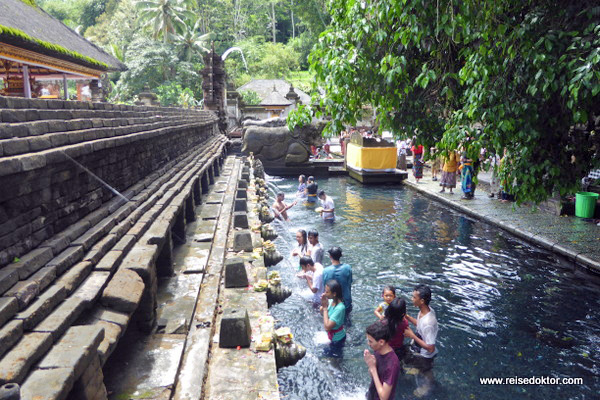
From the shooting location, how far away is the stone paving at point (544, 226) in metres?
9.69

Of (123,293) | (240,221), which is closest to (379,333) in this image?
(123,293)

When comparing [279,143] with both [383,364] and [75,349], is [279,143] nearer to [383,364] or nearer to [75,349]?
[383,364]

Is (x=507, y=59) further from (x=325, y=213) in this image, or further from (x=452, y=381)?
(x=325, y=213)

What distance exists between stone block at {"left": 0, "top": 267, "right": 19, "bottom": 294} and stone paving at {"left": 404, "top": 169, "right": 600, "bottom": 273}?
805 cm

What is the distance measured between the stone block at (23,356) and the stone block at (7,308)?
17 centimetres

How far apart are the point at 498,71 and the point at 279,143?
18.3 metres

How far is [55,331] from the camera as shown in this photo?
2840 millimetres

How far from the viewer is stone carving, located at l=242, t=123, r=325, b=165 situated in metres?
23.6

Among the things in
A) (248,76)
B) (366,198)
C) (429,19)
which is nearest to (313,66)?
(429,19)

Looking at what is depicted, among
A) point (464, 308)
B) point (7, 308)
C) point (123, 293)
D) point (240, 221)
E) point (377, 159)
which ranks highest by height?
point (7, 308)

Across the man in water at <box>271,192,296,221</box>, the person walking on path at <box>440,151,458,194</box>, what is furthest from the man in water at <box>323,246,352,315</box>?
the person walking on path at <box>440,151,458,194</box>

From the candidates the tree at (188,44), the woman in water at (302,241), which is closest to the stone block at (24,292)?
the woman in water at (302,241)

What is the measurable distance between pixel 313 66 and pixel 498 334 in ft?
16.6

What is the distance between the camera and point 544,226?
11.9 metres
